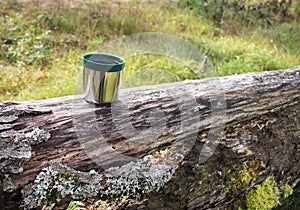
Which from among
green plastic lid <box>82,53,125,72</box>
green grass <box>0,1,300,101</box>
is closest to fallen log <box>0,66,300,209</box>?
green plastic lid <box>82,53,125,72</box>

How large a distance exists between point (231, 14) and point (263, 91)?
394 centimetres

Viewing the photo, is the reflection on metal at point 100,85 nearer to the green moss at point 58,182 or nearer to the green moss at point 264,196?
the green moss at point 58,182

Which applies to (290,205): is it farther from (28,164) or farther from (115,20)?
(115,20)

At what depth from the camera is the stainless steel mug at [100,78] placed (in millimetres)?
1718

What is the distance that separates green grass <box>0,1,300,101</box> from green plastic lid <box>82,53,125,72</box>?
102 cm

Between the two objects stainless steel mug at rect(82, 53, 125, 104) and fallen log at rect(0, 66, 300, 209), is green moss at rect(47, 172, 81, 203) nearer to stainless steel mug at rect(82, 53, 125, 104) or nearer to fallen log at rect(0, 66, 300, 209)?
fallen log at rect(0, 66, 300, 209)

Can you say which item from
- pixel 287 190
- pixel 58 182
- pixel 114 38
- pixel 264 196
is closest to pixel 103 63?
pixel 58 182

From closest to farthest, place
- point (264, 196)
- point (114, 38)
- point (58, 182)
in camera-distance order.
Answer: point (58, 182) → point (264, 196) → point (114, 38)

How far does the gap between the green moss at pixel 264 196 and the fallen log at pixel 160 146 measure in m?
0.01

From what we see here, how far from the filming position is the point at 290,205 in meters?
2.61

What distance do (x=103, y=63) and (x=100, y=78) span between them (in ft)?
0.40

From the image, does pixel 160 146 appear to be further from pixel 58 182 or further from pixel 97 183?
pixel 58 182

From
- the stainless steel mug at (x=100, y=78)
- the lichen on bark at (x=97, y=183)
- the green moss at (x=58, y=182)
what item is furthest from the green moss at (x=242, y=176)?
the green moss at (x=58, y=182)

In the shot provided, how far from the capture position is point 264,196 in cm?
224
